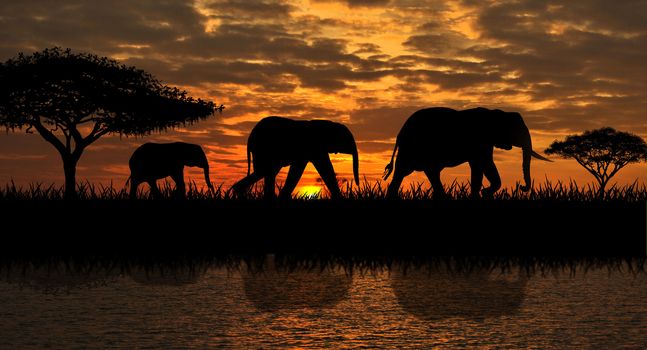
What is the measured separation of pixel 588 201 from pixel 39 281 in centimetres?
944

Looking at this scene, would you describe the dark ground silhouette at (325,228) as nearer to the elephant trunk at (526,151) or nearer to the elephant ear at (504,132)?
the elephant trunk at (526,151)

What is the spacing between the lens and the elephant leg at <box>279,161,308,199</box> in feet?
57.3

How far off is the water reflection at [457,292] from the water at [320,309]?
0.01 m

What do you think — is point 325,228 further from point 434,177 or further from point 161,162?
point 161,162

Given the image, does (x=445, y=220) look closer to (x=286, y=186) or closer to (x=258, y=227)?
(x=258, y=227)

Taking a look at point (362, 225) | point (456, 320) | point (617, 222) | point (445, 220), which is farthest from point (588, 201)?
point (456, 320)

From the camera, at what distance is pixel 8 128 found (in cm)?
3350

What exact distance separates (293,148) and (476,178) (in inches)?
150

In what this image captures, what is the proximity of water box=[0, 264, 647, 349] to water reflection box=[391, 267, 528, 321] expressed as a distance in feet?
0.04

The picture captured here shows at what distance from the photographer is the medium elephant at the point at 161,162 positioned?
80.3 ft

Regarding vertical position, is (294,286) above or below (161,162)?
below

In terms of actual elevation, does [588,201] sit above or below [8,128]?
below

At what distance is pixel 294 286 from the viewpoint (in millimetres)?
9383

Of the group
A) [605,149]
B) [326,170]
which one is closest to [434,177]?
[326,170]
